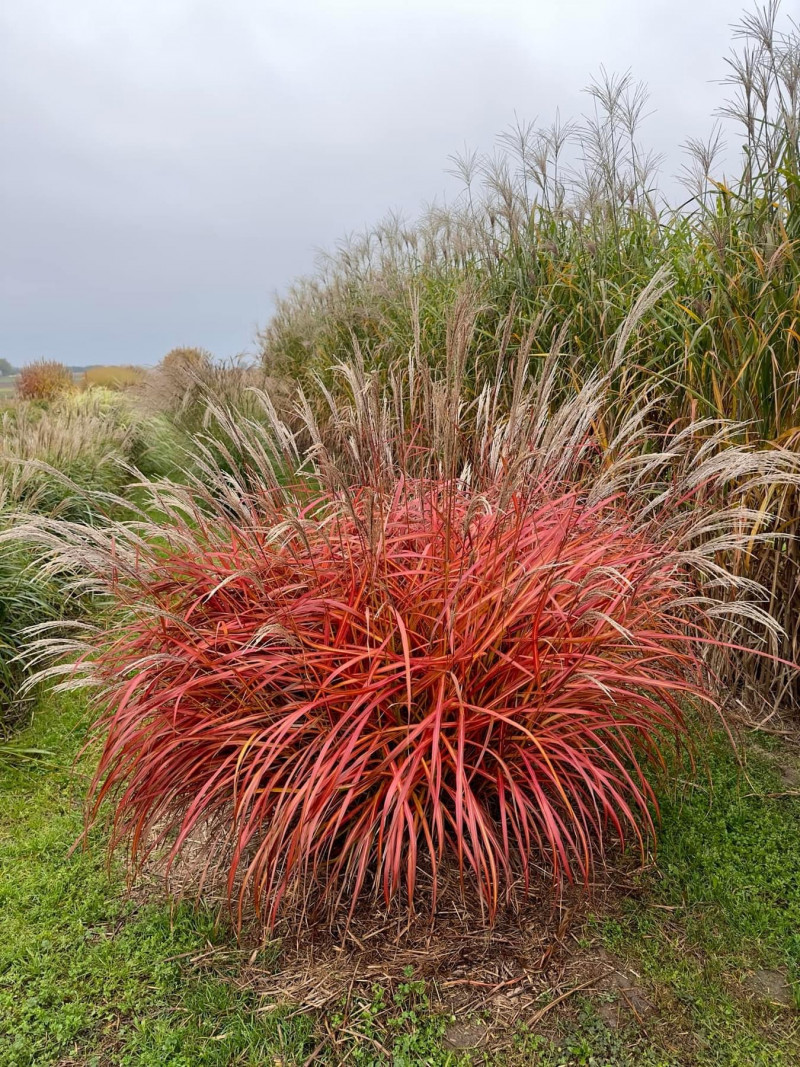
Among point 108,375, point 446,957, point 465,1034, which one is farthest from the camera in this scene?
point 108,375

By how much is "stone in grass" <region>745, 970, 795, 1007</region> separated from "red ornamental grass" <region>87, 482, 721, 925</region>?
0.45 meters

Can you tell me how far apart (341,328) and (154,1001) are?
537 cm

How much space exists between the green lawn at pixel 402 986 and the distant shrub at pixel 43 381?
1085 cm

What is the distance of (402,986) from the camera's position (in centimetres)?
166

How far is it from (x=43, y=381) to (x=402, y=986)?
12968 millimetres

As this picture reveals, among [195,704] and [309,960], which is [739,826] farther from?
[195,704]

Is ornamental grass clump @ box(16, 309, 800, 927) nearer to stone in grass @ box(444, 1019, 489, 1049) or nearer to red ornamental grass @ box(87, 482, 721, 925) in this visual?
red ornamental grass @ box(87, 482, 721, 925)

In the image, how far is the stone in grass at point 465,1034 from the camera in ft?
5.16

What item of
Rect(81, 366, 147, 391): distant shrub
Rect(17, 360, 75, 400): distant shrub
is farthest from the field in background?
Rect(81, 366, 147, 391): distant shrub

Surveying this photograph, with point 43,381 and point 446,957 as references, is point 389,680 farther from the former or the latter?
point 43,381

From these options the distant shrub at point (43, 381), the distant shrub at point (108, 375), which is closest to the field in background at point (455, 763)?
the distant shrub at point (43, 381)

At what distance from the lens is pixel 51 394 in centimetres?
1163

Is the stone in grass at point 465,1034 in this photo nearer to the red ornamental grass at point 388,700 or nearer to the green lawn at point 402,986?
the green lawn at point 402,986

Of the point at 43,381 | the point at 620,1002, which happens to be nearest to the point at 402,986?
the point at 620,1002
